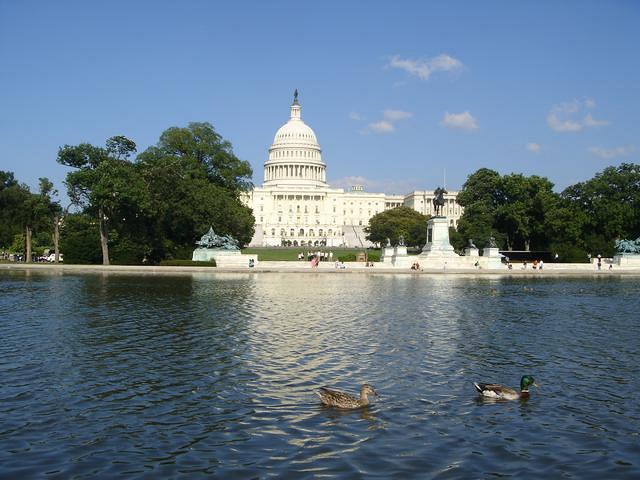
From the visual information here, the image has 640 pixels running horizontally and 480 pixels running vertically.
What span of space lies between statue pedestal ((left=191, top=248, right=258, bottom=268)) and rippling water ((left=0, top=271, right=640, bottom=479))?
96.5 feet

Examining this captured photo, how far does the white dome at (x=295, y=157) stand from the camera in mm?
180000

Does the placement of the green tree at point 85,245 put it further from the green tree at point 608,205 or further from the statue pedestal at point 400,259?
the green tree at point 608,205

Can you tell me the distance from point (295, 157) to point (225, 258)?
429 feet

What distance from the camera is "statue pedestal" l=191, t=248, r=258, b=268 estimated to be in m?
51.5

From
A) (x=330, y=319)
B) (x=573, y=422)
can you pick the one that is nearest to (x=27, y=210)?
(x=330, y=319)

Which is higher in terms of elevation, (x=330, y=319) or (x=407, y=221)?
(x=407, y=221)

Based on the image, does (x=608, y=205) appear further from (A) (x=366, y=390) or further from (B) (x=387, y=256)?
(A) (x=366, y=390)

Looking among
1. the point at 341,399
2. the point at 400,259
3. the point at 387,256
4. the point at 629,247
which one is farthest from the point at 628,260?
the point at 341,399

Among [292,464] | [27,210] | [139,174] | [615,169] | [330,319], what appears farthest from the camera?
[615,169]

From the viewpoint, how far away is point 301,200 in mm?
180375

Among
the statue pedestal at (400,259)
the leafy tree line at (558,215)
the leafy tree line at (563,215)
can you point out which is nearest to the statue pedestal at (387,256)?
the statue pedestal at (400,259)

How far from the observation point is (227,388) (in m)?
11.3

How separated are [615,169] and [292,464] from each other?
234 ft

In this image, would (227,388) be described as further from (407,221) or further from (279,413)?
(407,221)
